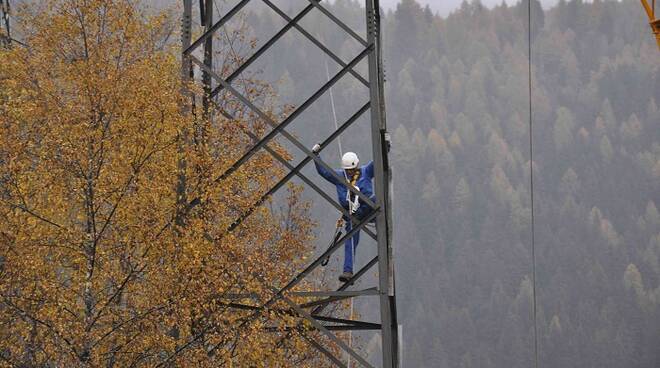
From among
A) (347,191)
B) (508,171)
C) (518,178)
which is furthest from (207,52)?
(508,171)

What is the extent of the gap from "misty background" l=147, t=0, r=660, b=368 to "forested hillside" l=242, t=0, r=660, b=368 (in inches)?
6.9

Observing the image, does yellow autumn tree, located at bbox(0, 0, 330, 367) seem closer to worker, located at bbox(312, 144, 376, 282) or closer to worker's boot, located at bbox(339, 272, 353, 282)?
worker's boot, located at bbox(339, 272, 353, 282)

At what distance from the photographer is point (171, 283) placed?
1222 centimetres

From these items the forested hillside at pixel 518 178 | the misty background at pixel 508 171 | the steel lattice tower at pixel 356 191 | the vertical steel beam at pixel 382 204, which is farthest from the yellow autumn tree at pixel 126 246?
the forested hillside at pixel 518 178

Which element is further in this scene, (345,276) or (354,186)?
(345,276)

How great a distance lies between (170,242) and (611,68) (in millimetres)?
128277

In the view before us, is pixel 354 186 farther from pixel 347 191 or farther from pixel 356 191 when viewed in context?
pixel 356 191

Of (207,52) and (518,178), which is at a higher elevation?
(518,178)

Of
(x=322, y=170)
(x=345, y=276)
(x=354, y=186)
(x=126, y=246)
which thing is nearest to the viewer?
(x=126, y=246)

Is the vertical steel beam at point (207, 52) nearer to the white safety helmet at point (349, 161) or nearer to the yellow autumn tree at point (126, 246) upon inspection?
the yellow autumn tree at point (126, 246)

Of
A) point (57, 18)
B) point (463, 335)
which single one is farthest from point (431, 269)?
point (57, 18)

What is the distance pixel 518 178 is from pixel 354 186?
11159cm

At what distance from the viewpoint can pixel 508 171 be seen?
123875 mm

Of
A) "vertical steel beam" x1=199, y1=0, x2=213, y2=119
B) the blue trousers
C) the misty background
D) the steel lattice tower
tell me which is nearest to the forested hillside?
the misty background
